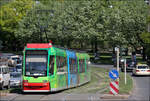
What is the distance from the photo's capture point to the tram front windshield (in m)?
21.8

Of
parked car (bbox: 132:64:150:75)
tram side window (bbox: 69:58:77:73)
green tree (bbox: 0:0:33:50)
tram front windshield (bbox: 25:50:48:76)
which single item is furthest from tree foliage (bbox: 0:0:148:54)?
tram front windshield (bbox: 25:50:48:76)

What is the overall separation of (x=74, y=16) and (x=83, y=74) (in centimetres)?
3870

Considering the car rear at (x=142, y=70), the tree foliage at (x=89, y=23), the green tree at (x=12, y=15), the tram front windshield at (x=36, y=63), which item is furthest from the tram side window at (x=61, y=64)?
the green tree at (x=12, y=15)

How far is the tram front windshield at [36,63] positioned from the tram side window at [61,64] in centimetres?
104

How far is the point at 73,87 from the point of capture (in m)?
27.9

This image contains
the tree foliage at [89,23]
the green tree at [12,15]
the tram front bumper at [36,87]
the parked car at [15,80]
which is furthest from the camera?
the green tree at [12,15]

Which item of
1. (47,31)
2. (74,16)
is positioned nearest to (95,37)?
(74,16)

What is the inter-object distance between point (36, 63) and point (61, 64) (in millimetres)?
2076

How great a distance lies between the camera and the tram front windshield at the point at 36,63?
858 inches

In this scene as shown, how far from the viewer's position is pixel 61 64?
77.2 feet

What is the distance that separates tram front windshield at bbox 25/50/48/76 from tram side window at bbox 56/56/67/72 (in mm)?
1043

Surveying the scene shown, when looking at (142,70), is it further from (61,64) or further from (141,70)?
(61,64)

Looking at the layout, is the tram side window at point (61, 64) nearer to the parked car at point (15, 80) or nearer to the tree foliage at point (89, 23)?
the parked car at point (15, 80)

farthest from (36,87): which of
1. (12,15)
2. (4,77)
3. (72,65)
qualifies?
(12,15)
